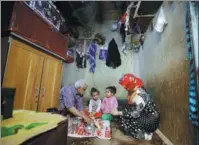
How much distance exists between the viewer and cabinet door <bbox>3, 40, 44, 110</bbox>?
4.49ft

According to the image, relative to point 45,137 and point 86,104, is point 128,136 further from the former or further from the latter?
point 86,104

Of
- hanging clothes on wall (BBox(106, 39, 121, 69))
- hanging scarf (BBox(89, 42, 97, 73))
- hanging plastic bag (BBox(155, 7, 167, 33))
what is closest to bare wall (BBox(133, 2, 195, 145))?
hanging plastic bag (BBox(155, 7, 167, 33))

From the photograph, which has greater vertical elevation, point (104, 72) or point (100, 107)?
point (104, 72)

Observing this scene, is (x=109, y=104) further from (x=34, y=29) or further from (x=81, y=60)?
(x=34, y=29)

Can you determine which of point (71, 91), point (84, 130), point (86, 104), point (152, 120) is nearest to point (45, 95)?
point (71, 91)

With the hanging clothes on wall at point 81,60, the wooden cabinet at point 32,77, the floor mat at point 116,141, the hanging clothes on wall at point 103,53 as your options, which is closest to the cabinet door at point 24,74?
the wooden cabinet at point 32,77

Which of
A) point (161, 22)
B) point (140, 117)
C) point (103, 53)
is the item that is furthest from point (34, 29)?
point (103, 53)

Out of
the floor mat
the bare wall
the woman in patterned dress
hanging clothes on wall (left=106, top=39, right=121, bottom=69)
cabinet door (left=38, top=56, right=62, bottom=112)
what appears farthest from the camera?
hanging clothes on wall (left=106, top=39, right=121, bottom=69)

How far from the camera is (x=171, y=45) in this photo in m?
1.53

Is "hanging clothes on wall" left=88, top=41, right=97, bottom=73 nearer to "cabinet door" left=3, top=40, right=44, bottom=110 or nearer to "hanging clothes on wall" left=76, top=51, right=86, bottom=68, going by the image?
"hanging clothes on wall" left=76, top=51, right=86, bottom=68

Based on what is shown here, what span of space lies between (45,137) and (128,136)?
1.25 meters

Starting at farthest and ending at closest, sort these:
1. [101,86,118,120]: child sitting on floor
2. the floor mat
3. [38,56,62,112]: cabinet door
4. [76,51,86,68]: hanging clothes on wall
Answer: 1. [76,51,86,68]: hanging clothes on wall
2. [101,86,118,120]: child sitting on floor
3. [38,56,62,112]: cabinet door
4. the floor mat

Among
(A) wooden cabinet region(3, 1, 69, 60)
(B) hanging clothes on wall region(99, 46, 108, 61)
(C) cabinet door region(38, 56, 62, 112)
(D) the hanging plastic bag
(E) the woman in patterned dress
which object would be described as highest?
(B) hanging clothes on wall region(99, 46, 108, 61)

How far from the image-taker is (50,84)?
2.04 meters
